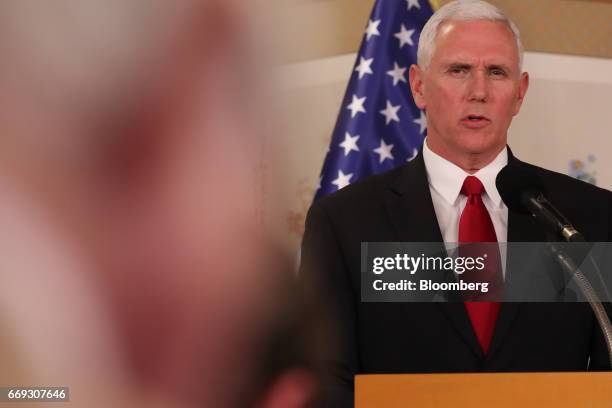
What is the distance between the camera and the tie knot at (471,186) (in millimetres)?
1929

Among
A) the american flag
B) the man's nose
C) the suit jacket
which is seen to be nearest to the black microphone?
the suit jacket

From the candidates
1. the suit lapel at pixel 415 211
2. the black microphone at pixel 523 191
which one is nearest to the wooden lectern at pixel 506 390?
the black microphone at pixel 523 191

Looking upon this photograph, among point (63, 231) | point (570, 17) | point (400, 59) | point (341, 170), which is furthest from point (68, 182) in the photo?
point (570, 17)

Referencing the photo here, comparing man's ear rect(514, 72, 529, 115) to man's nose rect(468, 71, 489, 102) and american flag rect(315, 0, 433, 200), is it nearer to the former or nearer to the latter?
man's nose rect(468, 71, 489, 102)

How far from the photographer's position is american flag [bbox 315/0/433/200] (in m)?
2.27

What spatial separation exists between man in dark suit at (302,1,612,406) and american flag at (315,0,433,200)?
197 mm

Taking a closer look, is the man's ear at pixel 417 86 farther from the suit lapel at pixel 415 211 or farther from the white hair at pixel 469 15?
the suit lapel at pixel 415 211

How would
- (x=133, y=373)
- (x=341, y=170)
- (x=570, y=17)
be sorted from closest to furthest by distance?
(x=133, y=373) → (x=341, y=170) → (x=570, y=17)

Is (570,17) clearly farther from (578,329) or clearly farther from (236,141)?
(236,141)

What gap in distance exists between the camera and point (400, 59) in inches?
94.2

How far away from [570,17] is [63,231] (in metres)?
2.46

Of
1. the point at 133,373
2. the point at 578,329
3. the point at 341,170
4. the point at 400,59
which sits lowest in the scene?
the point at 578,329

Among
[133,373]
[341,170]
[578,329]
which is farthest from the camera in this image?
[341,170]

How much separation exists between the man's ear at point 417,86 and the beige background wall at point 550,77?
1.03 ft
